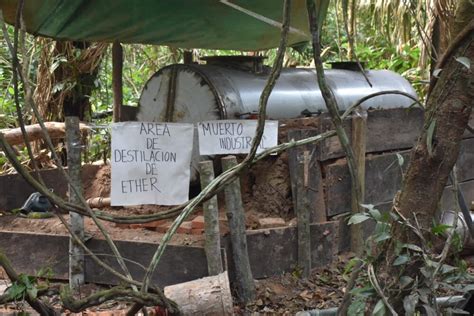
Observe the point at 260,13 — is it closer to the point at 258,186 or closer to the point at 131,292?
the point at 258,186

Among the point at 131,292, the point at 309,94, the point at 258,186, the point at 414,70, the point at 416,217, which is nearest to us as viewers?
the point at 416,217

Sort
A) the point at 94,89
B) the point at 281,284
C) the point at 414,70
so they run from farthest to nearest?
the point at 414,70 < the point at 94,89 < the point at 281,284

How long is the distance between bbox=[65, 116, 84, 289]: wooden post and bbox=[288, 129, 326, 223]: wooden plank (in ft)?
4.69

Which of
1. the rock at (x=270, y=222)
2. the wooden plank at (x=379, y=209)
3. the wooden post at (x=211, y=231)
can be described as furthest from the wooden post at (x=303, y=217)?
the wooden post at (x=211, y=231)

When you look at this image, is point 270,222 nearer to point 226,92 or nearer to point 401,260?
point 226,92

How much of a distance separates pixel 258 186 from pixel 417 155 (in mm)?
2984

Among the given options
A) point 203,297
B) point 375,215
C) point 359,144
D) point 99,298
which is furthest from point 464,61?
point 359,144

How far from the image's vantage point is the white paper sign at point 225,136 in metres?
4.46

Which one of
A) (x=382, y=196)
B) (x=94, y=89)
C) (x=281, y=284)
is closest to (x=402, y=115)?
(x=382, y=196)

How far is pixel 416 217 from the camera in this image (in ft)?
6.82

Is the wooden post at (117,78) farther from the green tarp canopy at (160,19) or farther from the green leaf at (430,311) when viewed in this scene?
the green leaf at (430,311)

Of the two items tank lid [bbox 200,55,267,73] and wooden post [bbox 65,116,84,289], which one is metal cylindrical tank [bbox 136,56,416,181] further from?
wooden post [bbox 65,116,84,289]

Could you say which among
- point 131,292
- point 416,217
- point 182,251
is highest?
point 416,217

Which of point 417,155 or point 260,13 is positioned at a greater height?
point 260,13
